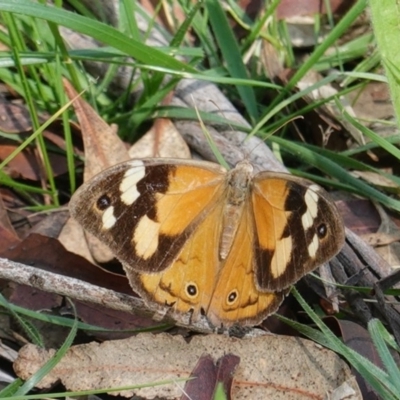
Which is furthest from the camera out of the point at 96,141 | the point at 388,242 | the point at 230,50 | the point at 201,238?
the point at 230,50

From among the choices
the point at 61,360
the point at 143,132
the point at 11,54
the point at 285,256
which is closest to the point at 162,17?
the point at 143,132

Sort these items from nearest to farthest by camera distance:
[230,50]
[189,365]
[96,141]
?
[189,365] < [96,141] < [230,50]

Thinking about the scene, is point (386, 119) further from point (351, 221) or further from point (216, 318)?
point (216, 318)

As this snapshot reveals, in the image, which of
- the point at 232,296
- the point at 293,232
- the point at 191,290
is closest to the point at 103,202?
the point at 191,290

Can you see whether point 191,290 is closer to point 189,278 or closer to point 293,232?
point 189,278

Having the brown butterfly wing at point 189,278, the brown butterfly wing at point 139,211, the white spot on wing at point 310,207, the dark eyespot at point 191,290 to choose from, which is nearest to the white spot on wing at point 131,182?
the brown butterfly wing at point 139,211

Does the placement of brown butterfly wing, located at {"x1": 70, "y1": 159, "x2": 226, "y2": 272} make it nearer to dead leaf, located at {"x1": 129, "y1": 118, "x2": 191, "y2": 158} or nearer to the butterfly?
the butterfly

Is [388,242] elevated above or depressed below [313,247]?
below
